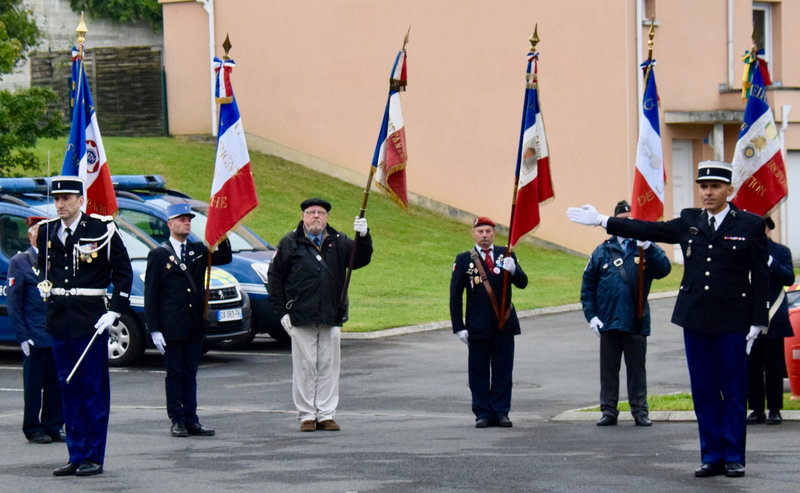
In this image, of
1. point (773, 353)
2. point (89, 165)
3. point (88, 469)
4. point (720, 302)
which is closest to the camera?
point (720, 302)

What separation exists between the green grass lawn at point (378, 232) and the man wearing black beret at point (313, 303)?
8.24 m

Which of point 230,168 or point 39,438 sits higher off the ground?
point 230,168

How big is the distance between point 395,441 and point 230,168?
3.28m

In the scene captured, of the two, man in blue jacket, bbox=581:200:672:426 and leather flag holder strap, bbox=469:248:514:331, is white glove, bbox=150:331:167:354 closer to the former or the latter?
leather flag holder strap, bbox=469:248:514:331

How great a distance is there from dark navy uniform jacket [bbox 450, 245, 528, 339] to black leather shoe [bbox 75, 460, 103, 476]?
3556mm

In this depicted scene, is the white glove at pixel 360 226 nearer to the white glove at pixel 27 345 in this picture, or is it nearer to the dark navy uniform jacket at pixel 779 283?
the white glove at pixel 27 345

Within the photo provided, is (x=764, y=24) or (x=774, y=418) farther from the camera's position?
(x=764, y=24)

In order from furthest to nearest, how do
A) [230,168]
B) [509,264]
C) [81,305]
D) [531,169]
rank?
[230,168] < [531,169] < [509,264] < [81,305]

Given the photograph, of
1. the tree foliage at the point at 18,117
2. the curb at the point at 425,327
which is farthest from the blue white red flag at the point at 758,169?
the tree foliage at the point at 18,117

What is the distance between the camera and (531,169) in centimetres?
1186

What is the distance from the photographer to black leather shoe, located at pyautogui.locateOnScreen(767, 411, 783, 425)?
11320 mm

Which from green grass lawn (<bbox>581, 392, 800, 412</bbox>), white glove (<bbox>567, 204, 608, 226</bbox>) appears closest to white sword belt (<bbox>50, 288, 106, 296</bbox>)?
white glove (<bbox>567, 204, 608, 226</bbox>)

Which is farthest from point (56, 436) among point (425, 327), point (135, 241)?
point (425, 327)

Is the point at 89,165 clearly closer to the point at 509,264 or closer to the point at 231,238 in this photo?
the point at 509,264
